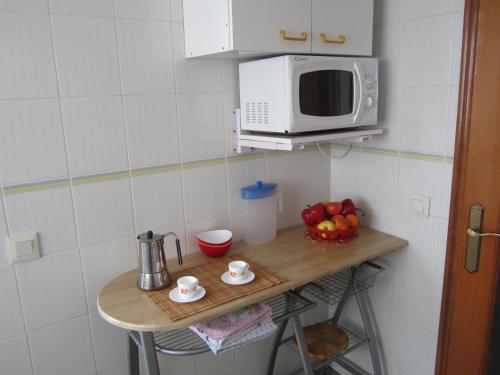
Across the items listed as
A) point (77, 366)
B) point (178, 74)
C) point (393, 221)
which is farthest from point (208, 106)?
point (77, 366)

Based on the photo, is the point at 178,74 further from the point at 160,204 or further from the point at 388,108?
the point at 388,108

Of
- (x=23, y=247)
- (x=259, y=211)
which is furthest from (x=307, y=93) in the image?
(x=23, y=247)

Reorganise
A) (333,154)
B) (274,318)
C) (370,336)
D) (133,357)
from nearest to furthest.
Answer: (274,318), (133,357), (370,336), (333,154)

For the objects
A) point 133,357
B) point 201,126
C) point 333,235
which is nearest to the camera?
point 133,357

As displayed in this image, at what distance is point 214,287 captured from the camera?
59.1 inches

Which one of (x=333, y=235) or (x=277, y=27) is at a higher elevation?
(x=277, y=27)

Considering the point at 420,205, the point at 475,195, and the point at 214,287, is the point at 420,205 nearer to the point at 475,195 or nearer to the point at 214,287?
the point at 475,195

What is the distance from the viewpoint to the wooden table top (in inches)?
51.9

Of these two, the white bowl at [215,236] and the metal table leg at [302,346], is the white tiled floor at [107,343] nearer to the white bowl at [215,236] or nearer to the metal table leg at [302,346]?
the white bowl at [215,236]

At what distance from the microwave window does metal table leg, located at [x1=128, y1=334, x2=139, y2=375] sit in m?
1.11

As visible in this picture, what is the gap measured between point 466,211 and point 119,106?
4.58 ft

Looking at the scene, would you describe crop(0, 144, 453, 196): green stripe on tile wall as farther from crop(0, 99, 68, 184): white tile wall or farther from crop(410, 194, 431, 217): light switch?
crop(410, 194, 431, 217): light switch

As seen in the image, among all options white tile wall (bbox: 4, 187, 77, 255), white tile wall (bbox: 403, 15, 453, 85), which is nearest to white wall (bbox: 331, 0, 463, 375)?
white tile wall (bbox: 403, 15, 453, 85)

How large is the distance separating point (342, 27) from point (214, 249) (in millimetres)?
1045
